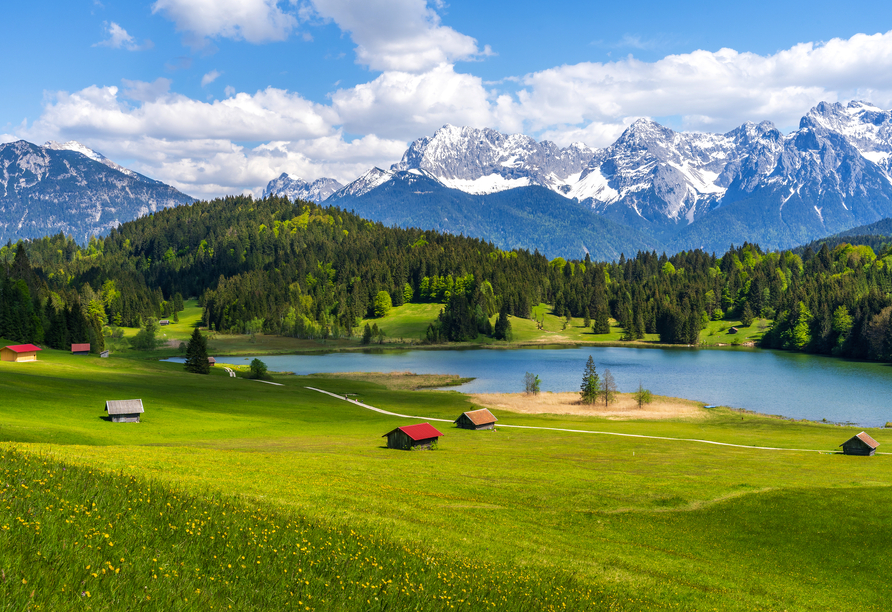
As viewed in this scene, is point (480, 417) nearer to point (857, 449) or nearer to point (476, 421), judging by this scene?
point (476, 421)

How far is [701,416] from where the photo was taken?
9325 centimetres

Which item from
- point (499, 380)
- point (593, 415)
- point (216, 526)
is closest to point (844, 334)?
point (499, 380)

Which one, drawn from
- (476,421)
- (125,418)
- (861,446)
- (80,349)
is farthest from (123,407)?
(80,349)

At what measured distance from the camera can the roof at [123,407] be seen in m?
62.3

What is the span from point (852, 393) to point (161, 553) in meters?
133

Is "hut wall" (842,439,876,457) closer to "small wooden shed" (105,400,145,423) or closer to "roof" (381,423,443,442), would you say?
"roof" (381,423,443,442)

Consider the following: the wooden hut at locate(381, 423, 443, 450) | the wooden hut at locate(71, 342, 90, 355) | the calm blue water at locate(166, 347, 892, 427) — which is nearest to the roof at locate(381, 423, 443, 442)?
the wooden hut at locate(381, 423, 443, 450)

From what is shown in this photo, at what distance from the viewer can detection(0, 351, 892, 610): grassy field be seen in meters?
11.8

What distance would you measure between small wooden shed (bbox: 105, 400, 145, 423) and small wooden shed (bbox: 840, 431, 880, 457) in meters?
75.2

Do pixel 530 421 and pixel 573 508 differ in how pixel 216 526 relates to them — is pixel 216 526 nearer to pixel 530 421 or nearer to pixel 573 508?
pixel 573 508

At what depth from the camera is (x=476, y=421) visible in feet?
251

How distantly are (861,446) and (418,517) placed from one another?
181ft

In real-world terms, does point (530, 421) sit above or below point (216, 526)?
below

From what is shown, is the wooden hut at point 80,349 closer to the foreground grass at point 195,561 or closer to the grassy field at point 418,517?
the grassy field at point 418,517
